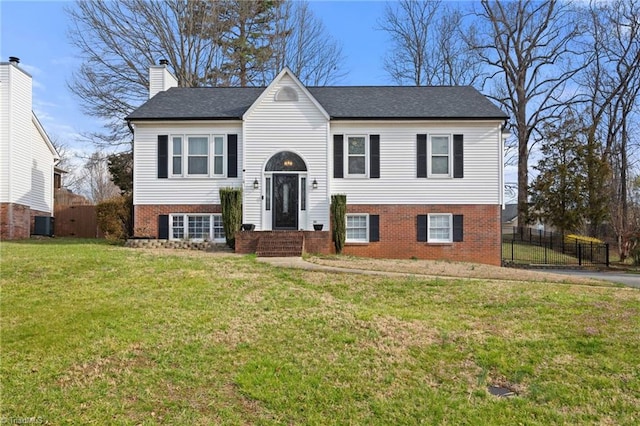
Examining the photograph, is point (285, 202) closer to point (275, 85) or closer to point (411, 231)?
point (275, 85)

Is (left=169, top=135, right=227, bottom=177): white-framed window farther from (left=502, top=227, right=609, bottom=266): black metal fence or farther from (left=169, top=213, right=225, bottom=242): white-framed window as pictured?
(left=502, top=227, right=609, bottom=266): black metal fence

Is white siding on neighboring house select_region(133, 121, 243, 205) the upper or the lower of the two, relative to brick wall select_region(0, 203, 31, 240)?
upper

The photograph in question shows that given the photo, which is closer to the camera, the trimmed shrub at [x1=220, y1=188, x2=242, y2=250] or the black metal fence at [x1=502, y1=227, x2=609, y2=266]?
A: the trimmed shrub at [x1=220, y1=188, x2=242, y2=250]

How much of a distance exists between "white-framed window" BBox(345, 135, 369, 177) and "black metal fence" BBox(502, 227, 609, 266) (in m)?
9.50

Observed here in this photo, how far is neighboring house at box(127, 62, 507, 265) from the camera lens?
60.9 feet

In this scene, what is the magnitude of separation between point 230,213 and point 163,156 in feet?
11.9

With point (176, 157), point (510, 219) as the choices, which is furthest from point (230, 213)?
point (510, 219)

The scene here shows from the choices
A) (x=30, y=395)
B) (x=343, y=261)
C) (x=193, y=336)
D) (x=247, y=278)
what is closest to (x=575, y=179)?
(x=343, y=261)

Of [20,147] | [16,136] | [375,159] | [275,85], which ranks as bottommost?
[375,159]

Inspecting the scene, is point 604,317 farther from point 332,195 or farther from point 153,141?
point 153,141

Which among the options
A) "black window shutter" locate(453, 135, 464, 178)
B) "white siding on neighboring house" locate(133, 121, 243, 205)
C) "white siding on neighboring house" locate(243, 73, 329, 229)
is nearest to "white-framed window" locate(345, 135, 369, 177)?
"white siding on neighboring house" locate(243, 73, 329, 229)

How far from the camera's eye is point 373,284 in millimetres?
10773

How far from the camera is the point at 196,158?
18.9m

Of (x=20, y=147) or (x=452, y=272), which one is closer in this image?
(x=452, y=272)
